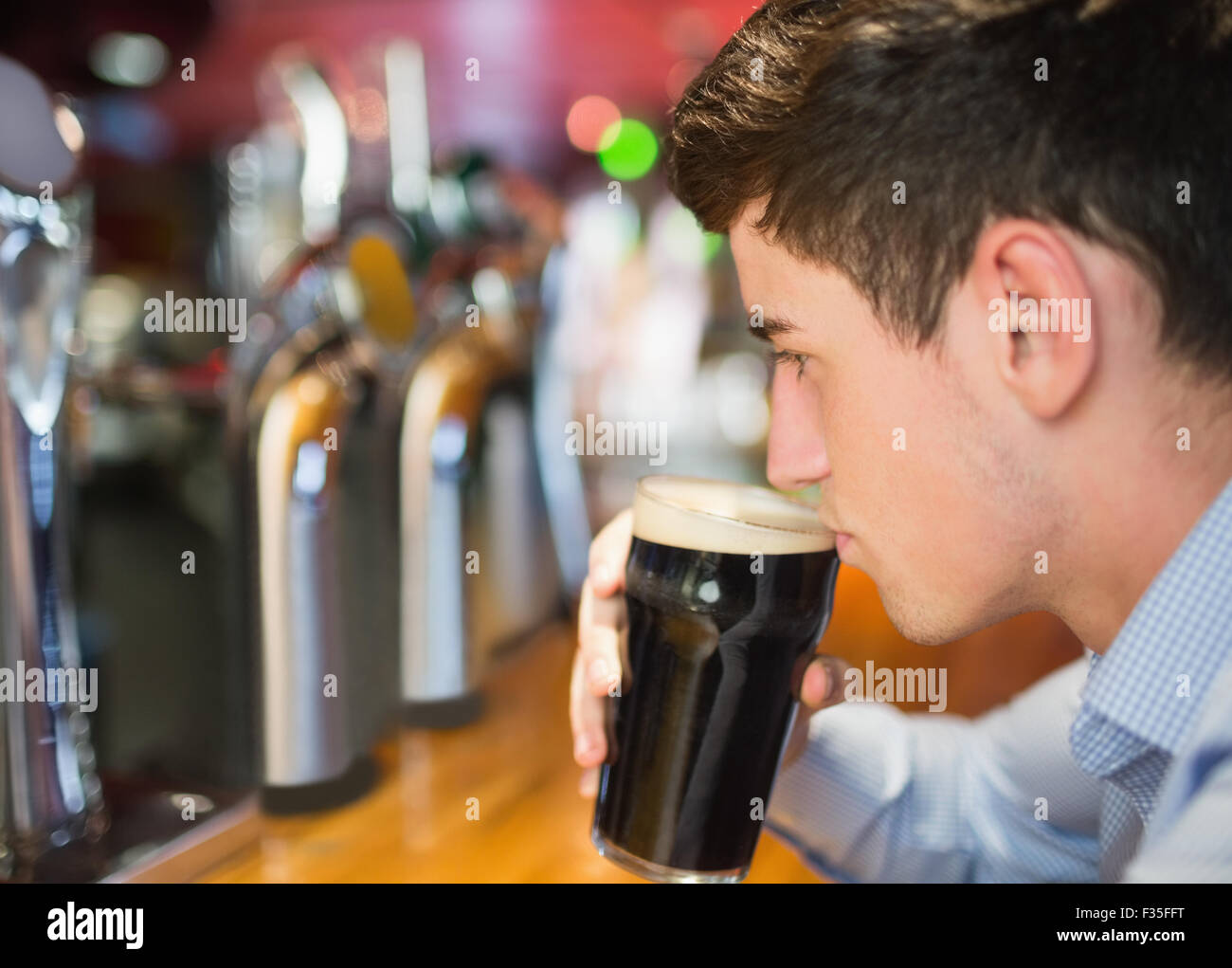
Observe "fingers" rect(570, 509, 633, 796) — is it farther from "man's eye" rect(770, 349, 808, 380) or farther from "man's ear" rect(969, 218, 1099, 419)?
"man's ear" rect(969, 218, 1099, 419)

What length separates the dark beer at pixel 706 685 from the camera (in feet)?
2.49

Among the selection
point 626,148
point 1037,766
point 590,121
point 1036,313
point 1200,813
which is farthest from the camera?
point 626,148

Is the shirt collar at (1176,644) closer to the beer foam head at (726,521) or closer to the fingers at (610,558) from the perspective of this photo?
the beer foam head at (726,521)

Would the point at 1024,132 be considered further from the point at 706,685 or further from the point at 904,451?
the point at 706,685

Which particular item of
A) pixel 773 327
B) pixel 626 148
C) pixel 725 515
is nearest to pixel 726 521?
pixel 725 515

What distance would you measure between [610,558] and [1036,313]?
15.9 inches

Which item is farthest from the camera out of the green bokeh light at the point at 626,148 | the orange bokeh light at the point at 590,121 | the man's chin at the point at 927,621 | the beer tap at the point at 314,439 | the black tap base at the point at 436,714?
the green bokeh light at the point at 626,148

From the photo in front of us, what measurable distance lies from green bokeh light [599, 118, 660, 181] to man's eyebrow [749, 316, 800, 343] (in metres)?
2.08

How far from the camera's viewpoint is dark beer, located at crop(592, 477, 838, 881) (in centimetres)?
76

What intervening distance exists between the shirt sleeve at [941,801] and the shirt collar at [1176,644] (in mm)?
330

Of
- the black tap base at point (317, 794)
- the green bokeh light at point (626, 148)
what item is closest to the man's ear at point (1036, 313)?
the black tap base at point (317, 794)

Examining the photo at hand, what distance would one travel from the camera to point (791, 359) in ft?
2.59

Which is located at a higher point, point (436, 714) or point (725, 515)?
point (725, 515)

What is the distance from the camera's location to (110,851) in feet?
2.55
